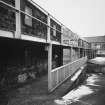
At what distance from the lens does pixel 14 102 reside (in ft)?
17.1

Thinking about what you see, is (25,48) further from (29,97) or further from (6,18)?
(29,97)

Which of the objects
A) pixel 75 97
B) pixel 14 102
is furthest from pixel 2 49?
pixel 75 97

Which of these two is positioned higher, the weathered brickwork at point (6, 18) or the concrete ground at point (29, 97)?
the weathered brickwork at point (6, 18)

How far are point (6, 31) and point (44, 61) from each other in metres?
8.31

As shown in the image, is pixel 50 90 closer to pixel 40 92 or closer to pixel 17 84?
pixel 40 92

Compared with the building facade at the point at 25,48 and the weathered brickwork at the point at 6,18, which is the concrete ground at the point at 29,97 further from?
the weathered brickwork at the point at 6,18

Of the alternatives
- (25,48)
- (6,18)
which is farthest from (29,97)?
(6,18)

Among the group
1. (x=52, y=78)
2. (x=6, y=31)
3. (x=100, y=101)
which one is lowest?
(x=100, y=101)

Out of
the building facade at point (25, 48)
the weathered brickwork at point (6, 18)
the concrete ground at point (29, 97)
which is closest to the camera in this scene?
the concrete ground at point (29, 97)

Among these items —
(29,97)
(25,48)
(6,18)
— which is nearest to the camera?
(29,97)

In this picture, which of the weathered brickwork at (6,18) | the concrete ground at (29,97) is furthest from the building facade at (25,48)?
the concrete ground at (29,97)

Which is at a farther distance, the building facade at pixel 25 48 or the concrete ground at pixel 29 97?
the building facade at pixel 25 48

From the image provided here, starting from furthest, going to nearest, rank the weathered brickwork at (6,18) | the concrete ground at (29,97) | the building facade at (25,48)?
the weathered brickwork at (6,18), the building facade at (25,48), the concrete ground at (29,97)

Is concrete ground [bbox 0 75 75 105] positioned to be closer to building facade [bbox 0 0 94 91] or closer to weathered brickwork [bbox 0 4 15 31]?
building facade [bbox 0 0 94 91]
